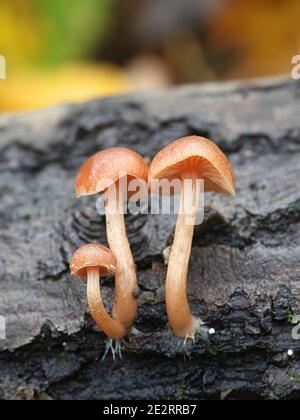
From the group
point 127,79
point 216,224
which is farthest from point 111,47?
point 216,224

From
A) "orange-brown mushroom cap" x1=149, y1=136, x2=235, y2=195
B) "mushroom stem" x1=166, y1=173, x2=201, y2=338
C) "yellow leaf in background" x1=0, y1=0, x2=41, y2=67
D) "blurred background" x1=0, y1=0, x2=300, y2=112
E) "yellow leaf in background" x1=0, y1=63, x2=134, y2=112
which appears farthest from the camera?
"yellow leaf in background" x1=0, y1=0, x2=41, y2=67

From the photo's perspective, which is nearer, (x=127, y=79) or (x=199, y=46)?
(x=127, y=79)

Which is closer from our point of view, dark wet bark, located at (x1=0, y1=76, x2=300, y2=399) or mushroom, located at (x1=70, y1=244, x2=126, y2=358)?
mushroom, located at (x1=70, y1=244, x2=126, y2=358)

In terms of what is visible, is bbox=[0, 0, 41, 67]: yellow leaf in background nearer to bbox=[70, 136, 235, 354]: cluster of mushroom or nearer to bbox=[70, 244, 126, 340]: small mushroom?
bbox=[70, 136, 235, 354]: cluster of mushroom

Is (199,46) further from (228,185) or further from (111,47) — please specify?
(228,185)

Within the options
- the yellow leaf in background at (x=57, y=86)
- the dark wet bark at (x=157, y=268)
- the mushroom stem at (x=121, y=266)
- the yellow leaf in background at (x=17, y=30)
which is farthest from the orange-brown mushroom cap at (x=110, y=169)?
the yellow leaf in background at (x=17, y=30)

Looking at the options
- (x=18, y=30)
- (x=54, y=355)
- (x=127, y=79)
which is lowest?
(x=54, y=355)

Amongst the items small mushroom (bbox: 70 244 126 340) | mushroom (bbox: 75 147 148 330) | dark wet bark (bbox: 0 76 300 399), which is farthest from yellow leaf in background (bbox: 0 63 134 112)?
small mushroom (bbox: 70 244 126 340)

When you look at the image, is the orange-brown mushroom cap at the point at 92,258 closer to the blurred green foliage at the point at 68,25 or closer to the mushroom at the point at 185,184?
the mushroom at the point at 185,184

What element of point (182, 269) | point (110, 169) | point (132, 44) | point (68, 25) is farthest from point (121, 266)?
point (132, 44)
